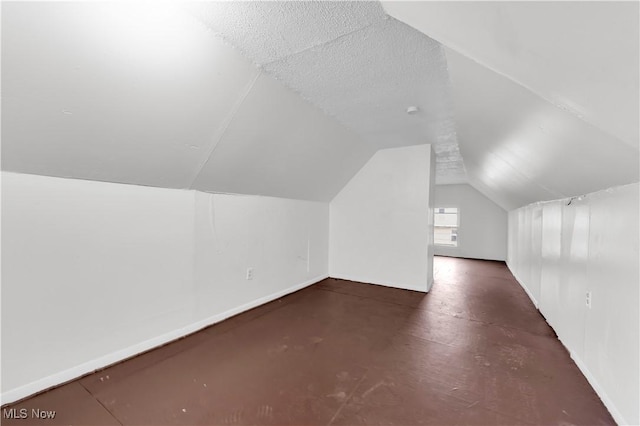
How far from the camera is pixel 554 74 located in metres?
0.97

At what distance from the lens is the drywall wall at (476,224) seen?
7152 mm

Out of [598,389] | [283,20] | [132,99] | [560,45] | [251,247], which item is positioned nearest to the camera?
[560,45]

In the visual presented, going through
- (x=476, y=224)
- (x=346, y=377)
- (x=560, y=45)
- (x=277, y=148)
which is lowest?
(x=346, y=377)

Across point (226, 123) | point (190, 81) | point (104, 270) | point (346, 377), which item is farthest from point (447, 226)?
point (104, 270)

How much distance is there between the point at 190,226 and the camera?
245 cm

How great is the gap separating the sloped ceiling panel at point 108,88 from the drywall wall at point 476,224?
23.0 ft

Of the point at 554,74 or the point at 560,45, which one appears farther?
the point at 554,74

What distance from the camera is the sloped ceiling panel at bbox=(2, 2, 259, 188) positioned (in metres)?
1.19

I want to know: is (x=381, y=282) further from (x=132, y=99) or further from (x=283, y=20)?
(x=132, y=99)

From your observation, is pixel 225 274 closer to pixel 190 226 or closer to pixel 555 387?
pixel 190 226

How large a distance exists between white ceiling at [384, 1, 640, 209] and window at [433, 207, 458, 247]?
6185mm

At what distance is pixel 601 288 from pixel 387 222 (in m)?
2.59

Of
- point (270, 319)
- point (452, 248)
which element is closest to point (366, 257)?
point (270, 319)

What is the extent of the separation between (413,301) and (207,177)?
2.95 m
